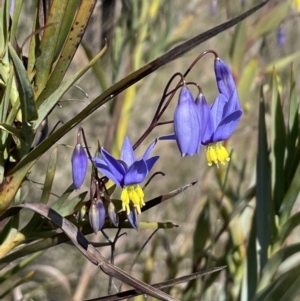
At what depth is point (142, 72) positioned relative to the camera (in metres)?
0.48

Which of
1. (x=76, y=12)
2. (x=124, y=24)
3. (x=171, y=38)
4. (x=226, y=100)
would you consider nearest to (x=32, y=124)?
(x=76, y=12)

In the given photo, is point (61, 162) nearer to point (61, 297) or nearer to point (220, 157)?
point (61, 297)

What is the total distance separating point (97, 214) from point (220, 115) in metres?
0.19

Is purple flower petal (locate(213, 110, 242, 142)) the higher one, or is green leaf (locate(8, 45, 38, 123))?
green leaf (locate(8, 45, 38, 123))

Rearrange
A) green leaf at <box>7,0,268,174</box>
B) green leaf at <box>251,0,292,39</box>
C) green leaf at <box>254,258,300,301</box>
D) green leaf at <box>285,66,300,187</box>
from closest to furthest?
green leaf at <box>7,0,268,174</box>, green leaf at <box>254,258,300,301</box>, green leaf at <box>285,66,300,187</box>, green leaf at <box>251,0,292,39</box>

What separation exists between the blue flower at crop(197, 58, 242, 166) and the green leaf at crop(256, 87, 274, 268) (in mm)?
240

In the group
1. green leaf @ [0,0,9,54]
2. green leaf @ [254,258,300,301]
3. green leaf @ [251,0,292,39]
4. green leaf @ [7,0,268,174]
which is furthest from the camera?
green leaf @ [251,0,292,39]

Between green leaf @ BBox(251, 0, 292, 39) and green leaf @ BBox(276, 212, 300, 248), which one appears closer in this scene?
green leaf @ BBox(276, 212, 300, 248)

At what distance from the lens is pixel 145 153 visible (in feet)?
1.87

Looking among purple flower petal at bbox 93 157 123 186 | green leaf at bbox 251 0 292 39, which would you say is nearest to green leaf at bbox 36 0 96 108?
purple flower petal at bbox 93 157 123 186

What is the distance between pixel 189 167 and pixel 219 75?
2405mm

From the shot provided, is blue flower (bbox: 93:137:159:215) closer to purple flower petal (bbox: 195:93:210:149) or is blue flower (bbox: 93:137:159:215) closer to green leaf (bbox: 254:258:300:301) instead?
purple flower petal (bbox: 195:93:210:149)

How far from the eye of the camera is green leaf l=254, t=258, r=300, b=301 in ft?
2.36

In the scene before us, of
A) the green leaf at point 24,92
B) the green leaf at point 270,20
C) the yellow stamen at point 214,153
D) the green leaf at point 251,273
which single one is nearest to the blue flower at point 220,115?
the yellow stamen at point 214,153
